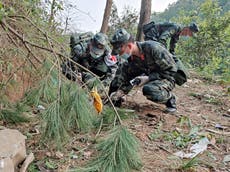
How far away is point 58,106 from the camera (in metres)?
1.88

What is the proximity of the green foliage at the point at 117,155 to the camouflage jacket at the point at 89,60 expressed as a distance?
1.83 metres

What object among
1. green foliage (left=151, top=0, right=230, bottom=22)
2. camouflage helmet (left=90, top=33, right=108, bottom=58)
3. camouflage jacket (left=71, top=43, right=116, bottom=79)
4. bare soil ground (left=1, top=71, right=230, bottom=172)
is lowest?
bare soil ground (left=1, top=71, right=230, bottom=172)

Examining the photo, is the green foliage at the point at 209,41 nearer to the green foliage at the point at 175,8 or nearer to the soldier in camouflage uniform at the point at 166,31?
the soldier in camouflage uniform at the point at 166,31

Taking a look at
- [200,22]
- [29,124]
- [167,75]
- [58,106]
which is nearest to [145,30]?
[167,75]

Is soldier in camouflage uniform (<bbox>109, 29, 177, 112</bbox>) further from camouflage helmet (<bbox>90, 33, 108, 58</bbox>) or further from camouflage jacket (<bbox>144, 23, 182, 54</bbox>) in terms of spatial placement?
camouflage jacket (<bbox>144, 23, 182, 54</bbox>)

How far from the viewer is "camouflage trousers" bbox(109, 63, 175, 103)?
2.83 metres

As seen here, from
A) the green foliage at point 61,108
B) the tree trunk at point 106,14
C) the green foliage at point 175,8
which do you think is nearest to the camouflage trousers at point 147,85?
the green foliage at point 61,108

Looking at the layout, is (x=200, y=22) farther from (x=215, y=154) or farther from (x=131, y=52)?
(x=215, y=154)

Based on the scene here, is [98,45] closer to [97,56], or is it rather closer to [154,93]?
[97,56]

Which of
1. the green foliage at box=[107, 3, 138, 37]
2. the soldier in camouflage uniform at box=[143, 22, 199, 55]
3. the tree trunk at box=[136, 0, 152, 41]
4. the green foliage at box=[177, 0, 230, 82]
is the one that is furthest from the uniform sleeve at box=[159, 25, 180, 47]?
the green foliage at box=[107, 3, 138, 37]

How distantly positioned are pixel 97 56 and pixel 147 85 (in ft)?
2.74

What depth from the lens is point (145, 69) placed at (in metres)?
3.06

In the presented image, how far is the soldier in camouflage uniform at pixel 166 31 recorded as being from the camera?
11.7ft

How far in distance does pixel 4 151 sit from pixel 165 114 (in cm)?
164
